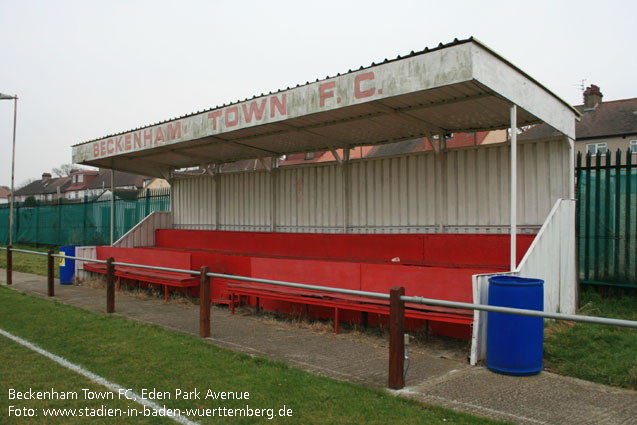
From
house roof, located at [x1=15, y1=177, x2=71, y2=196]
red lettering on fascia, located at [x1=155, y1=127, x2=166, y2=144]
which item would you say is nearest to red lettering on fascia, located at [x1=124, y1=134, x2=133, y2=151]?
red lettering on fascia, located at [x1=155, y1=127, x2=166, y2=144]

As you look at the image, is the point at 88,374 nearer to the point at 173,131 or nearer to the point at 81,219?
the point at 173,131

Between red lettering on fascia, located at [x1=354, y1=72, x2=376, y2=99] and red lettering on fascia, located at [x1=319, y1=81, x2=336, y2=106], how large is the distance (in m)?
0.44

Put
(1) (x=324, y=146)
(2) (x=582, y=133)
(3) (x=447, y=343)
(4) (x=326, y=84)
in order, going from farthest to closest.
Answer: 1. (2) (x=582, y=133)
2. (1) (x=324, y=146)
3. (4) (x=326, y=84)
4. (3) (x=447, y=343)

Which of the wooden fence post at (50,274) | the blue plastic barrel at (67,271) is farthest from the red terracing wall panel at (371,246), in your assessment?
the wooden fence post at (50,274)

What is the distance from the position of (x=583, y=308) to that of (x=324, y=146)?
6.27 meters

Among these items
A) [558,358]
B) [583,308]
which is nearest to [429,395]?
[558,358]

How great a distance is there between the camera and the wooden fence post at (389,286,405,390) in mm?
5027

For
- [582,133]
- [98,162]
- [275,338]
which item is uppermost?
[582,133]

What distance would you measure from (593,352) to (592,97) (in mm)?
35920

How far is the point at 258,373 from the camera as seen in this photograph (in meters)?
5.52

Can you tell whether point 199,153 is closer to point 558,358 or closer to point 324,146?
point 324,146

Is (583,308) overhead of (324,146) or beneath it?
beneath

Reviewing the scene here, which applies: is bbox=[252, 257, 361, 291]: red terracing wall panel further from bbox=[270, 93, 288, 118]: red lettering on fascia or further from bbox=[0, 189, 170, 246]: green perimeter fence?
bbox=[0, 189, 170, 246]: green perimeter fence

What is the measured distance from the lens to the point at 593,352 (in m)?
6.10
